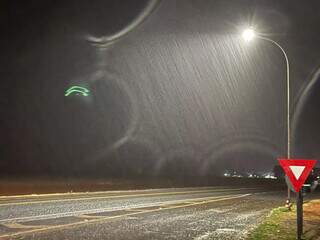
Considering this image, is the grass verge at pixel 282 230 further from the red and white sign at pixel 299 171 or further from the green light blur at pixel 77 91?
the green light blur at pixel 77 91

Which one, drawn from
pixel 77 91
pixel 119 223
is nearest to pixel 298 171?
pixel 119 223

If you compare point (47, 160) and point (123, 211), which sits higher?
point (47, 160)

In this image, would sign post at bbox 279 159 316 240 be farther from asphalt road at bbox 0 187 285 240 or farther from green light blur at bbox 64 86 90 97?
green light blur at bbox 64 86 90 97

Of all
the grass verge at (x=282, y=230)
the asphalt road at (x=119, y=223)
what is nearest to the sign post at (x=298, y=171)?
the grass verge at (x=282, y=230)

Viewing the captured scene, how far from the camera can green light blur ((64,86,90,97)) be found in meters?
67.3

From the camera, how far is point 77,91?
69688 mm

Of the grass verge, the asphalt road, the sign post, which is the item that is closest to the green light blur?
the asphalt road

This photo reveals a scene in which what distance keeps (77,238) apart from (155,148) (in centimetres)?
7003

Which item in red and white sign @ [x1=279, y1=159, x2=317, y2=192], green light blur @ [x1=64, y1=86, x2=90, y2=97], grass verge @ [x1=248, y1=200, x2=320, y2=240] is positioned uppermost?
green light blur @ [x1=64, y1=86, x2=90, y2=97]

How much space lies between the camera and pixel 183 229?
41.3 feet

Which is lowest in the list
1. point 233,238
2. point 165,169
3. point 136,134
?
point 233,238

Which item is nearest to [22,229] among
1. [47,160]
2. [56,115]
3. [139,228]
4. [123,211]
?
[139,228]

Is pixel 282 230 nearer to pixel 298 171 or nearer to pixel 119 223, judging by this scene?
pixel 298 171

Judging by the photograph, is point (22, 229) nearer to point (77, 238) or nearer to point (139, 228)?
point (77, 238)
